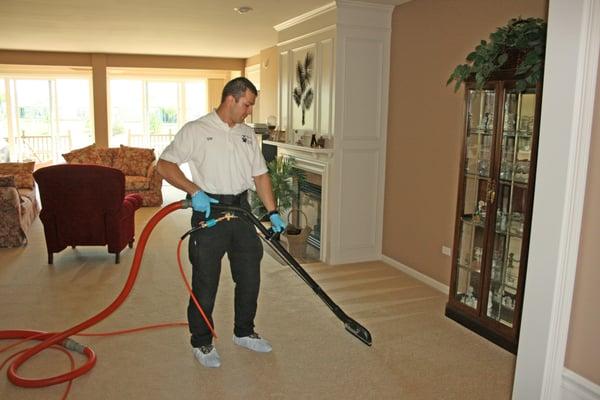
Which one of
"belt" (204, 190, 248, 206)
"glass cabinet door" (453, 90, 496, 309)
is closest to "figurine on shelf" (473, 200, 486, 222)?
"glass cabinet door" (453, 90, 496, 309)

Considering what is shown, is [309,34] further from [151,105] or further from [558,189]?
[151,105]

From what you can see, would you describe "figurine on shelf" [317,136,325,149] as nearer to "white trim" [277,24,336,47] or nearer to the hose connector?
"white trim" [277,24,336,47]

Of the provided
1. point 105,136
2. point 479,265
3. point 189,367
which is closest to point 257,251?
point 189,367

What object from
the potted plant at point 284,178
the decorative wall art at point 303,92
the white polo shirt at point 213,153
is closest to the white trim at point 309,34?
the decorative wall art at point 303,92

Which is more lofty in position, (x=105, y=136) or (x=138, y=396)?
(x=105, y=136)

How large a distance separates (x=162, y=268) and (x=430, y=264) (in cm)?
241

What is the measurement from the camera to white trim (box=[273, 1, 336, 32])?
4.77m

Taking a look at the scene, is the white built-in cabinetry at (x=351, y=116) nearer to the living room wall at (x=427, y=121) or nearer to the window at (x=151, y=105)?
the living room wall at (x=427, y=121)

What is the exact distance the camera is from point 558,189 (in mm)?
2074

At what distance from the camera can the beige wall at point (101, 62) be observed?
887 cm

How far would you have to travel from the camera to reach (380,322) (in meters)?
3.58

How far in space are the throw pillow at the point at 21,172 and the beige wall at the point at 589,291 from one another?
21.4 ft

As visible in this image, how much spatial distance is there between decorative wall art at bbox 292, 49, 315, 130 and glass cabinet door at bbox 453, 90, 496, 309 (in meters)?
2.16

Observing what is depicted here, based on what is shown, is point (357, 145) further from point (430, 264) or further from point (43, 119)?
point (43, 119)
